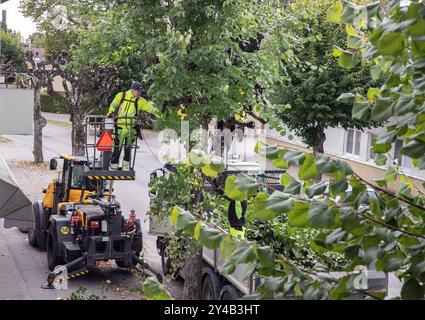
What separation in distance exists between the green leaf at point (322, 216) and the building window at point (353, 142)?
2703 cm

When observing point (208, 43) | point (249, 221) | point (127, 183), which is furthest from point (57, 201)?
point (127, 183)

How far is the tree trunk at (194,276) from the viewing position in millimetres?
10977

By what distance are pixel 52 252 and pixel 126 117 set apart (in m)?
3.48

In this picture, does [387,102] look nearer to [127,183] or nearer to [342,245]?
[342,245]

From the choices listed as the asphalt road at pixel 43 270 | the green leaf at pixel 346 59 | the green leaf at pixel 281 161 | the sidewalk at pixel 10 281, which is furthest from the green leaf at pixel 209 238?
the sidewalk at pixel 10 281

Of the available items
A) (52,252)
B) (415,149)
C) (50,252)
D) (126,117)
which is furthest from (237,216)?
(415,149)

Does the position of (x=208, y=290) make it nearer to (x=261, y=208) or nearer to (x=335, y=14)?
(x=335, y=14)

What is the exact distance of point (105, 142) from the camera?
12445mm

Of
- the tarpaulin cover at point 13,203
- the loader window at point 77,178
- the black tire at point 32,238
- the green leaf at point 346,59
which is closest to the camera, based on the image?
the green leaf at point 346,59

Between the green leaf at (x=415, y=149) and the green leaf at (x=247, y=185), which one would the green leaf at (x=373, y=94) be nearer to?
the green leaf at (x=415, y=149)

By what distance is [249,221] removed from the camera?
11086mm

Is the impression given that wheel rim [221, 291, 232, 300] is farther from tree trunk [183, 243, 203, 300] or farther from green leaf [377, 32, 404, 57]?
green leaf [377, 32, 404, 57]

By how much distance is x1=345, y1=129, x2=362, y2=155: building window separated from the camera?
30047 mm
